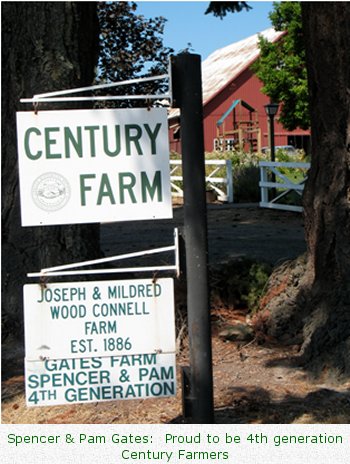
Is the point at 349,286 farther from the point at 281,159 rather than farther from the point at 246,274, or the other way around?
the point at 281,159

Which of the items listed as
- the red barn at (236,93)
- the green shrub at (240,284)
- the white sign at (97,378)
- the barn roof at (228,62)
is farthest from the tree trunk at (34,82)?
the barn roof at (228,62)

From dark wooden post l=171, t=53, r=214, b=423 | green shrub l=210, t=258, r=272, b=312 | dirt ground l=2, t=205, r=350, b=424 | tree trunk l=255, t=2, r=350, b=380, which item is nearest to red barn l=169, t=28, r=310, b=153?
green shrub l=210, t=258, r=272, b=312

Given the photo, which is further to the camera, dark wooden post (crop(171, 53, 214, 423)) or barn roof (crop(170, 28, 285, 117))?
barn roof (crop(170, 28, 285, 117))

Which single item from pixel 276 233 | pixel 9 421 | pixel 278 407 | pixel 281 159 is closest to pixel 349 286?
pixel 278 407

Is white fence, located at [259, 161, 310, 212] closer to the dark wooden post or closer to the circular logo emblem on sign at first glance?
the dark wooden post

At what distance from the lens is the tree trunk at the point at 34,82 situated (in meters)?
6.56

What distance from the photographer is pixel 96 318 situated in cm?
383

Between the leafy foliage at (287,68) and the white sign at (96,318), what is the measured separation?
116ft

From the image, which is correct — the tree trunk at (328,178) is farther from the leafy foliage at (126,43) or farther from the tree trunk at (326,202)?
the leafy foliage at (126,43)

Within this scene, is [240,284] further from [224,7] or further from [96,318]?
[96,318]

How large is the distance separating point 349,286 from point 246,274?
6.44 ft

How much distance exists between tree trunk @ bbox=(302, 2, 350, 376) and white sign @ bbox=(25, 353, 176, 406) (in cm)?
236

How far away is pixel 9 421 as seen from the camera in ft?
17.4

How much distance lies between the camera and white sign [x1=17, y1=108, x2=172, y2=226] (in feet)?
12.3
